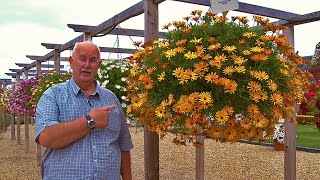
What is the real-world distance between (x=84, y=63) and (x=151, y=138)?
1.14 meters

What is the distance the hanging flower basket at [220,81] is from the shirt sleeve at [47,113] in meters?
0.34

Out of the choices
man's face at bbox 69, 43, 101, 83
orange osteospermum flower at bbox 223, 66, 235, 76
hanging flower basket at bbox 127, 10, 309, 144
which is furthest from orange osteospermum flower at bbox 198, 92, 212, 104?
man's face at bbox 69, 43, 101, 83

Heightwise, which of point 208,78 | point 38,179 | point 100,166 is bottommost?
point 38,179

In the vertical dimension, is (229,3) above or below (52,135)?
above

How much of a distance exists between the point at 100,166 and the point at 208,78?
609 millimetres

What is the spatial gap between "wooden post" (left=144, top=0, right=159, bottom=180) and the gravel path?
2.79 meters

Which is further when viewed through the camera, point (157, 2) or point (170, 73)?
point (157, 2)

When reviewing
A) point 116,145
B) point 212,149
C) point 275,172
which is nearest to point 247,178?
point 275,172

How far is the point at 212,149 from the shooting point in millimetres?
8133

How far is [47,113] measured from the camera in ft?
5.81

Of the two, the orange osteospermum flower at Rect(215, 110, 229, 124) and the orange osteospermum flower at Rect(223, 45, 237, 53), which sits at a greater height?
the orange osteospermum flower at Rect(223, 45, 237, 53)

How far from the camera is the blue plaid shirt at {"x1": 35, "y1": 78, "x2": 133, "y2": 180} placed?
178cm

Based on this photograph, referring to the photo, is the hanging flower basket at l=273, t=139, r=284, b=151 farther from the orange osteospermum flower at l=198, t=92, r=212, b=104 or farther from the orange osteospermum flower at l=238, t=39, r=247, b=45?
the orange osteospermum flower at l=198, t=92, r=212, b=104

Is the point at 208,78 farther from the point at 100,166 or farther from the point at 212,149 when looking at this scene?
the point at 212,149
